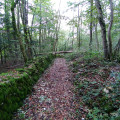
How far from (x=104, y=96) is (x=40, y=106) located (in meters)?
2.47

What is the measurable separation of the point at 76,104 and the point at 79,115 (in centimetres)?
49

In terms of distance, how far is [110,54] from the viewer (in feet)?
20.1

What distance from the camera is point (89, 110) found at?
Result: 272 centimetres

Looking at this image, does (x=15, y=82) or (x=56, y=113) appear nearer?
(x=56, y=113)

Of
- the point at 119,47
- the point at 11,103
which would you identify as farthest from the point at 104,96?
the point at 119,47

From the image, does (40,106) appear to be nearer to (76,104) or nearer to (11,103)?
(11,103)

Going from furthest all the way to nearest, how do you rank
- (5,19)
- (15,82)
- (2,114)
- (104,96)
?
(5,19) < (15,82) < (104,96) < (2,114)

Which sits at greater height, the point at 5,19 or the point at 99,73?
the point at 5,19

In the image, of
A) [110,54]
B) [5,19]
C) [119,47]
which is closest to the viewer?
[110,54]

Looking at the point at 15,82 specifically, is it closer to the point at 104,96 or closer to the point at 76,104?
the point at 76,104

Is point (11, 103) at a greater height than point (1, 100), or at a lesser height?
lesser

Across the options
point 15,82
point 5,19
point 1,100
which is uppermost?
point 5,19

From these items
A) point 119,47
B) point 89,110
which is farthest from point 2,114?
point 119,47

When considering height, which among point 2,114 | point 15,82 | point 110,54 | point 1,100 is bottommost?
point 2,114
